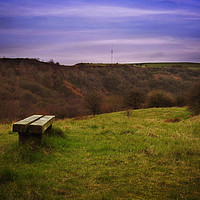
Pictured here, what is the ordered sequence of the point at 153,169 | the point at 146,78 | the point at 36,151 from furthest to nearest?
the point at 146,78 → the point at 36,151 → the point at 153,169

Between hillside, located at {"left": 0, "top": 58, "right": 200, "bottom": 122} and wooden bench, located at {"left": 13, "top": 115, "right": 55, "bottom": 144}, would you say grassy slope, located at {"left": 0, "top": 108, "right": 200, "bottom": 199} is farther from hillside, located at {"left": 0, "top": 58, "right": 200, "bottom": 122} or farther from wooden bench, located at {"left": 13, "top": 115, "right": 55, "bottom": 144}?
hillside, located at {"left": 0, "top": 58, "right": 200, "bottom": 122}

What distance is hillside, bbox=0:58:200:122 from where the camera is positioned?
47.3m

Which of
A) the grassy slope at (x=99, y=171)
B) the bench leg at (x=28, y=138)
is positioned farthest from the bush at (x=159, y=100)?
the bench leg at (x=28, y=138)

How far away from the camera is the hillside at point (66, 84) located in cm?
4731

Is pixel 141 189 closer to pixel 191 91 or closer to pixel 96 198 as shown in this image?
pixel 96 198

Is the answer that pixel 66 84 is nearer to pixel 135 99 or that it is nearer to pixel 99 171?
pixel 135 99

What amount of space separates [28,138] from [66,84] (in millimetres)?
72533

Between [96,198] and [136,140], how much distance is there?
3.87 m

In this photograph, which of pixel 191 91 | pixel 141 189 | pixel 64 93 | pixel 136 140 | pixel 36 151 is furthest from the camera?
pixel 64 93

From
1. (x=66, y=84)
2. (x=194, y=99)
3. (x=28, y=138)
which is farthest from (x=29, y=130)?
(x=66, y=84)

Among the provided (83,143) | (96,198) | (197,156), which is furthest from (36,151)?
(197,156)

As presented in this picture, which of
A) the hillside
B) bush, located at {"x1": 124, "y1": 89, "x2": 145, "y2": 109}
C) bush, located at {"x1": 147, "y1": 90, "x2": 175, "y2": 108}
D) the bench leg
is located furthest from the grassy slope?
the hillside

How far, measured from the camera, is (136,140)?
22.1 feet

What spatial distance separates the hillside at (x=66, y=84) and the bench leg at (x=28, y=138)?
33.8 meters
